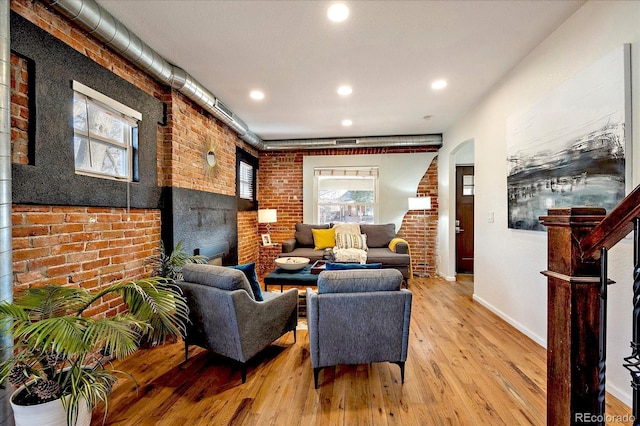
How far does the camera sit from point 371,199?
6.07m

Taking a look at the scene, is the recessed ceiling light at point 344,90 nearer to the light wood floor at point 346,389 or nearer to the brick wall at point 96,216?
the brick wall at point 96,216

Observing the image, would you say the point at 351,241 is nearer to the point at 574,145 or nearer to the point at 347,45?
the point at 347,45

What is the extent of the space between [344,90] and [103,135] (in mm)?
2479

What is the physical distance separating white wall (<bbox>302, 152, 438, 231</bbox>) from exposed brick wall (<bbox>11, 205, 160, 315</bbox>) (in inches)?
159

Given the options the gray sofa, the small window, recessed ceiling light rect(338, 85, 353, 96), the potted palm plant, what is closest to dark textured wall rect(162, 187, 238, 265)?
the gray sofa

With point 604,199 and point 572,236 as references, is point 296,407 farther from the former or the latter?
point 604,199

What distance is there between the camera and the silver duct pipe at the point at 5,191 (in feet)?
4.83

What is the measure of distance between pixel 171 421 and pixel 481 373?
6.94ft

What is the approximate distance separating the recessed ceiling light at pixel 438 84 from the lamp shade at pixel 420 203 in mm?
2366

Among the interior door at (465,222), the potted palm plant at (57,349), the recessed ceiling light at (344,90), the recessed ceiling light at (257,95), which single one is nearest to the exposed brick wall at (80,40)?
the recessed ceiling light at (257,95)

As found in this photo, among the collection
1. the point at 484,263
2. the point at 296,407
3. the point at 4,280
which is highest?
the point at 4,280

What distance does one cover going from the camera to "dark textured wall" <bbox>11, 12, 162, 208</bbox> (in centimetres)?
171

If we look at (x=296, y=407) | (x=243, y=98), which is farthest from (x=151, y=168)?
(x=296, y=407)

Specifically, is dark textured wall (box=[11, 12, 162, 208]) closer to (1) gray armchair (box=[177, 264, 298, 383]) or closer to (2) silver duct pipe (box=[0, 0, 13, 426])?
(2) silver duct pipe (box=[0, 0, 13, 426])
